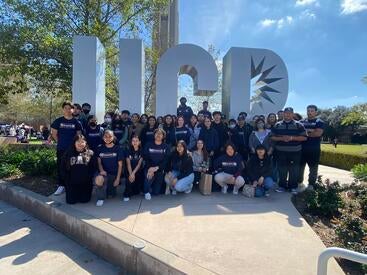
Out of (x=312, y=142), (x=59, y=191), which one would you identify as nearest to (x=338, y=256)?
(x=312, y=142)

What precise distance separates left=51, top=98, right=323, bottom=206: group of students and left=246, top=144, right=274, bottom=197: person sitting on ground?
0.02 meters

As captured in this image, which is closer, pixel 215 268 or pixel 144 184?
pixel 215 268

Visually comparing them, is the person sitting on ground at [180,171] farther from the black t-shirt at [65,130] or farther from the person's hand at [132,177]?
the black t-shirt at [65,130]

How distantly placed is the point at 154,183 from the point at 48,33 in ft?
25.3

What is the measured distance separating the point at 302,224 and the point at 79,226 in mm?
3298

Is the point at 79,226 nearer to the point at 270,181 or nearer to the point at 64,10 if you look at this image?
the point at 270,181

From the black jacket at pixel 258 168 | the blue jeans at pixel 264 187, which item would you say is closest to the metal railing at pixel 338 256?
the blue jeans at pixel 264 187

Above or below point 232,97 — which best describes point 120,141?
below

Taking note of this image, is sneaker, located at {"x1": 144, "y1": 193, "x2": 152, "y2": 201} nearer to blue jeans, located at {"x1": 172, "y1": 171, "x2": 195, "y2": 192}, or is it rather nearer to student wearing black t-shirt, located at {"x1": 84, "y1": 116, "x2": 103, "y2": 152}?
blue jeans, located at {"x1": 172, "y1": 171, "x2": 195, "y2": 192}

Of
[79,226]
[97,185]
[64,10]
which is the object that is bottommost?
[79,226]

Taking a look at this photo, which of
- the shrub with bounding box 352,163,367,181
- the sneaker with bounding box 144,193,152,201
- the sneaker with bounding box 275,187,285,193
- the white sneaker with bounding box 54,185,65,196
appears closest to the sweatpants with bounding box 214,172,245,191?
the sneaker with bounding box 275,187,285,193

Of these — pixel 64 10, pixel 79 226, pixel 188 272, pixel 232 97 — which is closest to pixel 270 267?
pixel 188 272

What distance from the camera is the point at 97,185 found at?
6.21 m

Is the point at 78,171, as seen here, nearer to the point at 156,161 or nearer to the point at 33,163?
the point at 156,161
